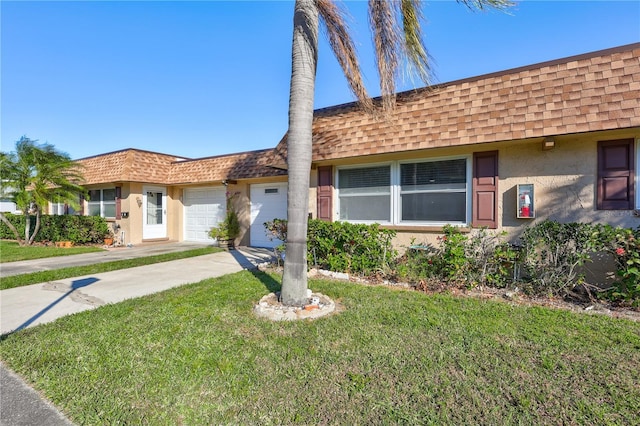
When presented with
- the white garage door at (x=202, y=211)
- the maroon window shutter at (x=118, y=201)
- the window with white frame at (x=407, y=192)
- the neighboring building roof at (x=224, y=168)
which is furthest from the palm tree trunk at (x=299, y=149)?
the maroon window shutter at (x=118, y=201)

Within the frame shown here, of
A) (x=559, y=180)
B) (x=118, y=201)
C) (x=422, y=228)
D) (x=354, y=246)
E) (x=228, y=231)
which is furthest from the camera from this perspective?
(x=118, y=201)

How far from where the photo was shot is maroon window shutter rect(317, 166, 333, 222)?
26.5 ft

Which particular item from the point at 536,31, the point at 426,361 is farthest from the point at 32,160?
the point at 536,31

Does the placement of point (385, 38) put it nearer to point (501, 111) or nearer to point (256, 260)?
point (501, 111)

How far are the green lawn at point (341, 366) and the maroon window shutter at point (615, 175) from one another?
2.24m

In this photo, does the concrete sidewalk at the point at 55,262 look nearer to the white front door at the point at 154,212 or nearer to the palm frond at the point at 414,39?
the white front door at the point at 154,212

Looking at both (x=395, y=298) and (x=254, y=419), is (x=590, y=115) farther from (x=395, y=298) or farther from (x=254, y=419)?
(x=254, y=419)

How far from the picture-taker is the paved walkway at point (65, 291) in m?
2.50

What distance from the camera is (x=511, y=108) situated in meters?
5.63

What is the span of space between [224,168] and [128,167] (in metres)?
3.99

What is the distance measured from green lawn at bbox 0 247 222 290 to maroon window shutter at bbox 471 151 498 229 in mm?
8349

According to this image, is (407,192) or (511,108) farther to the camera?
(407,192)

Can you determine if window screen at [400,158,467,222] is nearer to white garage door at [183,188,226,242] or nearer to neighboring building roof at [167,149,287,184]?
neighboring building roof at [167,149,287,184]

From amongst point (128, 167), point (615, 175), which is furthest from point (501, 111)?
point (128, 167)
